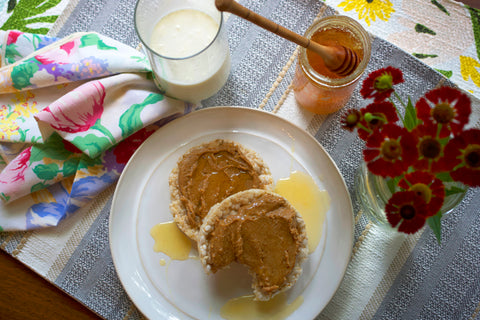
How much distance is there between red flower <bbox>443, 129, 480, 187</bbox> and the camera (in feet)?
2.18

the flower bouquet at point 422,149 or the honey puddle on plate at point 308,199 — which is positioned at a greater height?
the flower bouquet at point 422,149

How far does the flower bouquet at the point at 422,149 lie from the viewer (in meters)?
0.67

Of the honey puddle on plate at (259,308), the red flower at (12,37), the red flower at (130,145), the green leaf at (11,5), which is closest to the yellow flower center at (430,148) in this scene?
the honey puddle on plate at (259,308)

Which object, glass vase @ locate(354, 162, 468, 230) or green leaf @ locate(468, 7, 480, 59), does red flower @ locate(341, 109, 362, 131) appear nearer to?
glass vase @ locate(354, 162, 468, 230)

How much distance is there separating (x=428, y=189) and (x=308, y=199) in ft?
1.67

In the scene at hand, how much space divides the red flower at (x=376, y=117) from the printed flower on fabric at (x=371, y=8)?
698 mm

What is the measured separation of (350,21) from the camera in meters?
1.06

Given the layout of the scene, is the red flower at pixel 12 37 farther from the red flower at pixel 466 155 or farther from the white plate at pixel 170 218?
the red flower at pixel 466 155

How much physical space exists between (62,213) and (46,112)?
0.33 meters

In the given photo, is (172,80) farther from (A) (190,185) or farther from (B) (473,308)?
(B) (473,308)

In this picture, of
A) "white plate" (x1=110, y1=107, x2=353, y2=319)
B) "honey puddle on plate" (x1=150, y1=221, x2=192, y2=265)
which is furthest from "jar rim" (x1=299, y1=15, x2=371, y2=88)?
"honey puddle on plate" (x1=150, y1=221, x2=192, y2=265)

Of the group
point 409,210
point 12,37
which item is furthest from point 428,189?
point 12,37

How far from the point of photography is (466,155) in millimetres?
679

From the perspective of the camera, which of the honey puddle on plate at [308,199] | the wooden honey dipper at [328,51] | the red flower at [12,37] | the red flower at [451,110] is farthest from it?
the red flower at [12,37]
